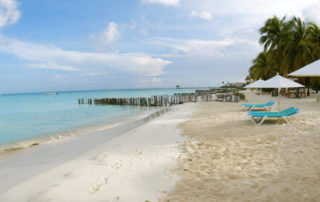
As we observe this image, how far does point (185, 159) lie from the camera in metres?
4.60

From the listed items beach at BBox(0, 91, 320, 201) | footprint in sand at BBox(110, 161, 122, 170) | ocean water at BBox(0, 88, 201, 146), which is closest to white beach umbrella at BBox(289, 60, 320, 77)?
beach at BBox(0, 91, 320, 201)

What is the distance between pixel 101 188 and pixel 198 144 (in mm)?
3089

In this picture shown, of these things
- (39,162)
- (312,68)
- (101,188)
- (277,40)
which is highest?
(277,40)

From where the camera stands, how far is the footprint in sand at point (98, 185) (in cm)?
339

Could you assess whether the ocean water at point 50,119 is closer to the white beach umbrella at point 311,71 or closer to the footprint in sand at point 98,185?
the footprint in sand at point 98,185

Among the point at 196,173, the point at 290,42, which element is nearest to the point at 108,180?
the point at 196,173

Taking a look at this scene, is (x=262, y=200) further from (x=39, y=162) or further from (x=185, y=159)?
(x=39, y=162)

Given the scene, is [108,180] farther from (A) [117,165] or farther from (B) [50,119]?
(B) [50,119]

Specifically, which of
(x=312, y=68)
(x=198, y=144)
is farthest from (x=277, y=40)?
(x=198, y=144)

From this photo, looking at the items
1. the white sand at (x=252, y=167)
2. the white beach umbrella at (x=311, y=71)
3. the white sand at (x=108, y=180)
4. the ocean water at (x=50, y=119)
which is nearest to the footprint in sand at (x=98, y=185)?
the white sand at (x=108, y=180)

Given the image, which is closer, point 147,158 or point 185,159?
point 185,159

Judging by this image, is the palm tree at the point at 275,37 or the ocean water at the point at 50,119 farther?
the palm tree at the point at 275,37

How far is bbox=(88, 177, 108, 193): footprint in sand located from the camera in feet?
11.1

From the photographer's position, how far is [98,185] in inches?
140
